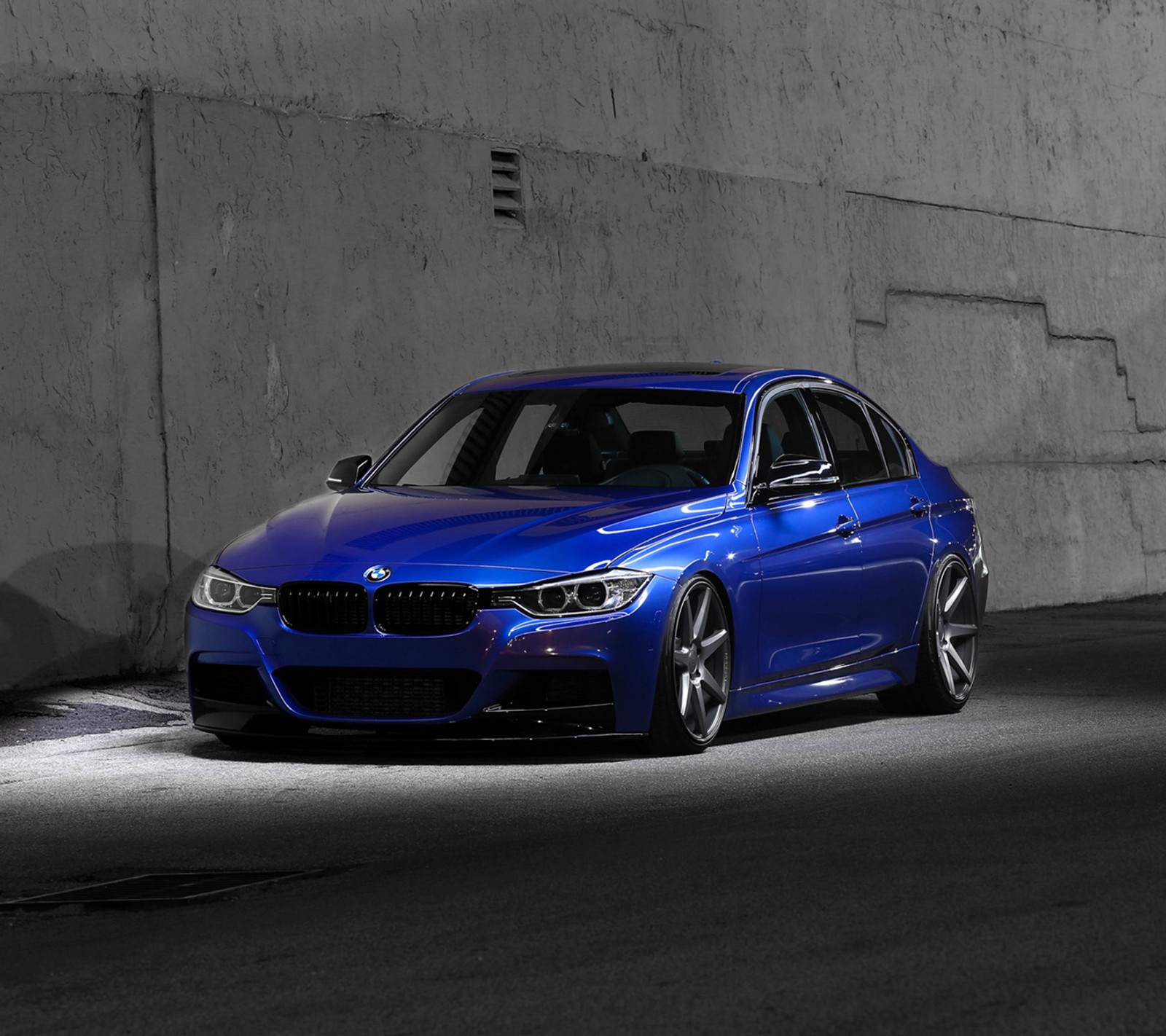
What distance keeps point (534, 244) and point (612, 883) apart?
31.2ft

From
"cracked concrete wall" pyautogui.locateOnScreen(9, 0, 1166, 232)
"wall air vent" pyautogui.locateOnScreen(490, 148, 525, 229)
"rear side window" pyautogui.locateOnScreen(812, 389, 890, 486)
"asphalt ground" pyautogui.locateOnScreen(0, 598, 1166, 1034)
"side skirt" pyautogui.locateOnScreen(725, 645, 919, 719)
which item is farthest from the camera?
"wall air vent" pyautogui.locateOnScreen(490, 148, 525, 229)

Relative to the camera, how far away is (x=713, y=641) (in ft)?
29.6

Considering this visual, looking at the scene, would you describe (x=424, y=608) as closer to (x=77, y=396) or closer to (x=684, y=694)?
(x=684, y=694)

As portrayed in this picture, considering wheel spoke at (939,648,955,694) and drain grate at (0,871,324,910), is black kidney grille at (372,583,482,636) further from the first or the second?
wheel spoke at (939,648,955,694)

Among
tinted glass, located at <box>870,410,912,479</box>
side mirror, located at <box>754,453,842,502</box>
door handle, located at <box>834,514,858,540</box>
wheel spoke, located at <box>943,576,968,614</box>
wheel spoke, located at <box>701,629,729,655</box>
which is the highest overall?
tinted glass, located at <box>870,410,912,479</box>

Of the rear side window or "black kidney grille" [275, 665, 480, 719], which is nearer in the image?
"black kidney grille" [275, 665, 480, 719]

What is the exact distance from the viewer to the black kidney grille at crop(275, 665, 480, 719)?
27.9 ft

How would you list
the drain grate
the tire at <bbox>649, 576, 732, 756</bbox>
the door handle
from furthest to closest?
the door handle → the tire at <bbox>649, 576, 732, 756</bbox> → the drain grate

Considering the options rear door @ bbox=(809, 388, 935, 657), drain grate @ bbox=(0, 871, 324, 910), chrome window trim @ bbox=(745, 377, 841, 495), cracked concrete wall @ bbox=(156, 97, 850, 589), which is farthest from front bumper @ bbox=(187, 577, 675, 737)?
cracked concrete wall @ bbox=(156, 97, 850, 589)

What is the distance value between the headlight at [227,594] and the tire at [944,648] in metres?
3.30

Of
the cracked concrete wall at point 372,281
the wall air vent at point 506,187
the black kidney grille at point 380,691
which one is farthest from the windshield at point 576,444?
the wall air vent at point 506,187

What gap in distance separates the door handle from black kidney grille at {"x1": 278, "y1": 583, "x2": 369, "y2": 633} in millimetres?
2397

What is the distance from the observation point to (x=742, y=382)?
1016cm

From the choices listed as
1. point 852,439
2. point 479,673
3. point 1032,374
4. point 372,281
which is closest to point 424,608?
point 479,673
